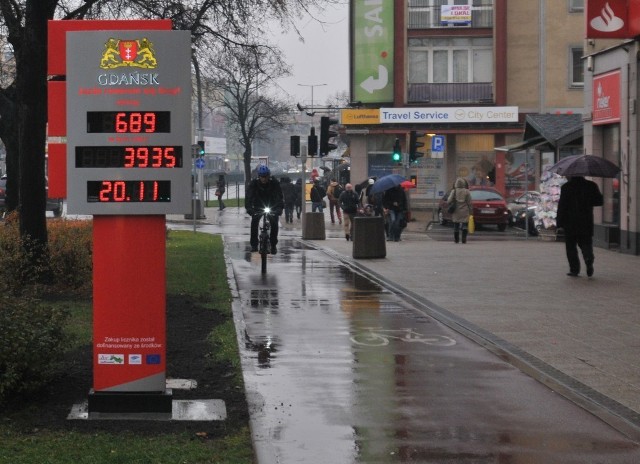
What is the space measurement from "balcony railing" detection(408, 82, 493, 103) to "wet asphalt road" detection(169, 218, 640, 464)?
41.2 metres

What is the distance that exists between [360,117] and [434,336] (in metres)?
42.7

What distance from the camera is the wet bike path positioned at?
7.06 meters

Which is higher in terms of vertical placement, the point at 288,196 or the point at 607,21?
the point at 607,21

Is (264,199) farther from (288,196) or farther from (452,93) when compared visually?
(452,93)

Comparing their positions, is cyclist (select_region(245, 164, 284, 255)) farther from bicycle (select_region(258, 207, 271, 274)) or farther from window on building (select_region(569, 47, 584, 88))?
window on building (select_region(569, 47, 584, 88))

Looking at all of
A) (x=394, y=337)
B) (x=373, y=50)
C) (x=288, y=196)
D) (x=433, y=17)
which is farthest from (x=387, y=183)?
(x=433, y=17)

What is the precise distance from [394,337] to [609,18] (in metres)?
13.8

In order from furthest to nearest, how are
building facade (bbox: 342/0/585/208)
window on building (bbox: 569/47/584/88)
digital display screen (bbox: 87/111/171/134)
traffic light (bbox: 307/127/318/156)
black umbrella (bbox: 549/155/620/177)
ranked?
window on building (bbox: 569/47/584/88) → building facade (bbox: 342/0/585/208) → traffic light (bbox: 307/127/318/156) → black umbrella (bbox: 549/155/620/177) → digital display screen (bbox: 87/111/171/134)

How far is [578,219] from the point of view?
1850 cm

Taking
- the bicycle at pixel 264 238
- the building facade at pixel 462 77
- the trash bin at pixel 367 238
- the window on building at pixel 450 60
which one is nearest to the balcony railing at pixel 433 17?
the building facade at pixel 462 77

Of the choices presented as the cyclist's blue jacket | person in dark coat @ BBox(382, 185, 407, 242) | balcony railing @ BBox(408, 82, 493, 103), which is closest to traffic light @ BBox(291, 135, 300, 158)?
person in dark coat @ BBox(382, 185, 407, 242)

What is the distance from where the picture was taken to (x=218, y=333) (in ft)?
39.1

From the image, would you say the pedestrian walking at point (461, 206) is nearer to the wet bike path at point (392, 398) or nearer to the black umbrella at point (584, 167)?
the black umbrella at point (584, 167)

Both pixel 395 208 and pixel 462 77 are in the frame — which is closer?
pixel 395 208
